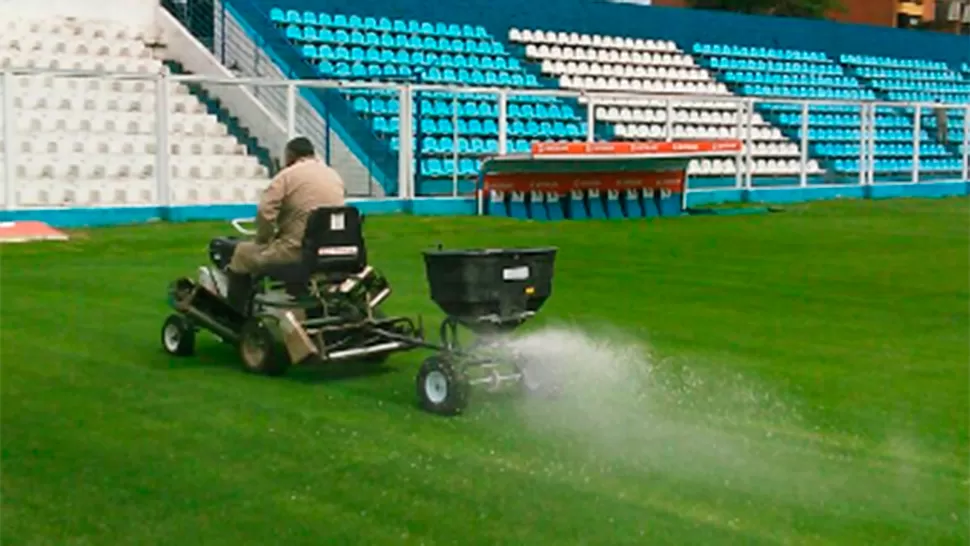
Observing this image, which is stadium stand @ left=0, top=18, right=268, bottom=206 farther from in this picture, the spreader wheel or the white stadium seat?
the spreader wheel

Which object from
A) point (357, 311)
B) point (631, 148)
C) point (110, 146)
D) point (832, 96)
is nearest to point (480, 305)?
point (357, 311)

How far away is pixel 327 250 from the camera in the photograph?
716 centimetres

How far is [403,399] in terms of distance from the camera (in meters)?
6.64

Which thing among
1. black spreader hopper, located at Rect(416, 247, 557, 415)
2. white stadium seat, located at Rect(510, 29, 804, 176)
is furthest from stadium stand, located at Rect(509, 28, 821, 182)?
black spreader hopper, located at Rect(416, 247, 557, 415)

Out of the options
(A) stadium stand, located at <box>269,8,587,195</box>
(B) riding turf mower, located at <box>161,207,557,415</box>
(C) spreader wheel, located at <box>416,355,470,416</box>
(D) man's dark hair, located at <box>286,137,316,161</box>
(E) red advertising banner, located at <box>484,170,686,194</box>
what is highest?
(A) stadium stand, located at <box>269,8,587,195</box>

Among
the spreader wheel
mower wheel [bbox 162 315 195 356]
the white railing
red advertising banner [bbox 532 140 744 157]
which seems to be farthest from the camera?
red advertising banner [bbox 532 140 744 157]

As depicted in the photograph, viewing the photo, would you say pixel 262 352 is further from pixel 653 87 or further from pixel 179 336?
pixel 653 87

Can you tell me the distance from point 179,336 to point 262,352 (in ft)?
2.71

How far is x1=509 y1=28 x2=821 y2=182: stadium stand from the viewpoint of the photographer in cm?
2727

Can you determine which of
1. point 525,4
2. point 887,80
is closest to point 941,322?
point 525,4

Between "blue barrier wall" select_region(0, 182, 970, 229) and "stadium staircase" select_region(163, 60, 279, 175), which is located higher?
"stadium staircase" select_region(163, 60, 279, 175)

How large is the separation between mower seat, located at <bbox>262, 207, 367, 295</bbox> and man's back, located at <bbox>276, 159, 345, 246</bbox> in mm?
109

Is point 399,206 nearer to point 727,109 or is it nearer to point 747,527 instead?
point 727,109

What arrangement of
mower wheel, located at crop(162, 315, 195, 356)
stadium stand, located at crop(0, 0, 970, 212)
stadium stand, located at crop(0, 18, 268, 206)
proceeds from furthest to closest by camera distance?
stadium stand, located at crop(0, 0, 970, 212), stadium stand, located at crop(0, 18, 268, 206), mower wheel, located at crop(162, 315, 195, 356)
